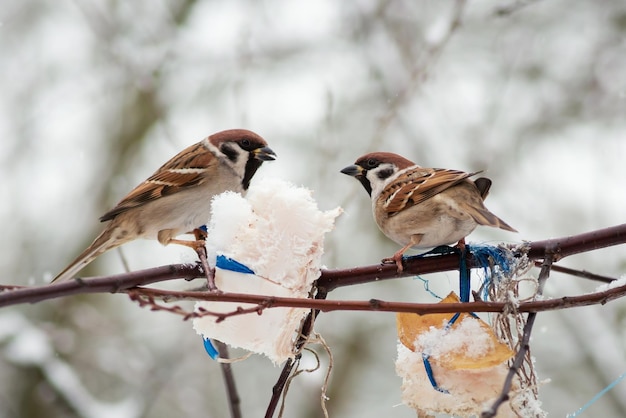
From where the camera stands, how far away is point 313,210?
193cm

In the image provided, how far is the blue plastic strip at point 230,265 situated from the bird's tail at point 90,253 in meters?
1.65

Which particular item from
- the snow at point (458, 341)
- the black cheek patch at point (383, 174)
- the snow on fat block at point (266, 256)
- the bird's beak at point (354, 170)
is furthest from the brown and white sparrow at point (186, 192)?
the snow at point (458, 341)

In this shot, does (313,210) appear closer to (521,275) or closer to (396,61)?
(521,275)

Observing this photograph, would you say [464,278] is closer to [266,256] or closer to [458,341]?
[458,341]

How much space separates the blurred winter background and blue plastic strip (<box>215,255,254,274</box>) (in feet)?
11.3

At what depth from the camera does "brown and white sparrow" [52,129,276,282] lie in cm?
371

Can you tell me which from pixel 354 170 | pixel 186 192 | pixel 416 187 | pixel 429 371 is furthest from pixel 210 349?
pixel 186 192

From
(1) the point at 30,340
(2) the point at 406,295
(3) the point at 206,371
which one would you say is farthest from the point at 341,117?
(1) the point at 30,340

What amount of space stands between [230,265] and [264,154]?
5.84 feet

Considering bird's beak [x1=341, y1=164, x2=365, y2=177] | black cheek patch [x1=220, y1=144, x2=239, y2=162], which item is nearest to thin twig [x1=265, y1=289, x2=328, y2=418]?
bird's beak [x1=341, y1=164, x2=365, y2=177]

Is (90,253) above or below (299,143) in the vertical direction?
above

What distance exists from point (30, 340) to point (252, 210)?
4313mm

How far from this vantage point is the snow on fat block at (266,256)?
1.84 m

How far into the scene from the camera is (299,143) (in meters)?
7.72
